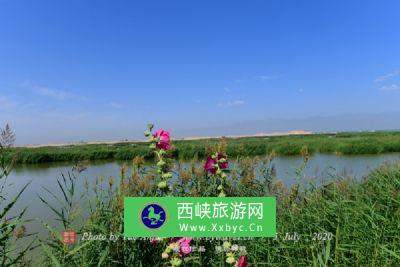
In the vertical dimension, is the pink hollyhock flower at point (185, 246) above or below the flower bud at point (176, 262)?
above

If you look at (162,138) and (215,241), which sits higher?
(162,138)

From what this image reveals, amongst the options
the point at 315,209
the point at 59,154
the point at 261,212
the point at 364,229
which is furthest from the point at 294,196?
the point at 59,154

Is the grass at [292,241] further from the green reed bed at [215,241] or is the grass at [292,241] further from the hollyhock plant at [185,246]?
the hollyhock plant at [185,246]

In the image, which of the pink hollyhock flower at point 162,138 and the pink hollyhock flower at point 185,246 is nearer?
the pink hollyhock flower at point 185,246

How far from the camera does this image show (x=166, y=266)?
7.59ft

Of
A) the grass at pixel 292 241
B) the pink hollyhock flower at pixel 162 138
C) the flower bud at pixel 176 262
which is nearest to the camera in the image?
the flower bud at pixel 176 262

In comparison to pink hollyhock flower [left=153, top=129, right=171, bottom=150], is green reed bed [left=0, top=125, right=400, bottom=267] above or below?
below

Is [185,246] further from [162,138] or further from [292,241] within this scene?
[292,241]

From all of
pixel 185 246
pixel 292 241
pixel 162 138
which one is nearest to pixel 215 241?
pixel 292 241

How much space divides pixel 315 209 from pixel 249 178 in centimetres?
69

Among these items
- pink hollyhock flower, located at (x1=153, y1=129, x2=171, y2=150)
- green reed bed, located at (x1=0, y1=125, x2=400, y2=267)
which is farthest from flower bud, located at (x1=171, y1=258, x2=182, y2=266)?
pink hollyhock flower, located at (x1=153, y1=129, x2=171, y2=150)

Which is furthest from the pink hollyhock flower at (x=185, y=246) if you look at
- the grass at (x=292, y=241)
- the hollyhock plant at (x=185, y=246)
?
the grass at (x=292, y=241)

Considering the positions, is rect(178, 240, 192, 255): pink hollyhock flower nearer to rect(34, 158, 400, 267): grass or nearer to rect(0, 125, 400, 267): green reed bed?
rect(0, 125, 400, 267): green reed bed

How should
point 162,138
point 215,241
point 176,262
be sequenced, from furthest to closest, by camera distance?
point 215,241 < point 162,138 < point 176,262
